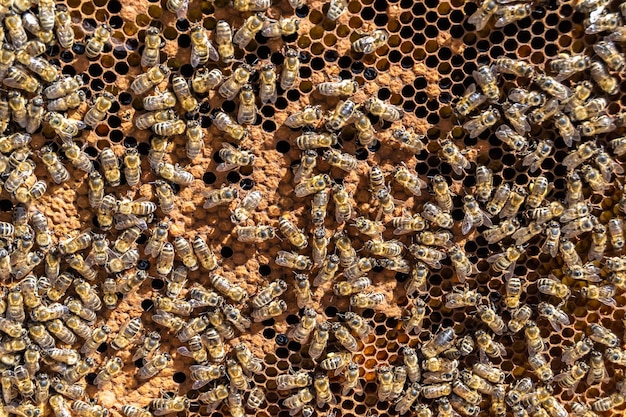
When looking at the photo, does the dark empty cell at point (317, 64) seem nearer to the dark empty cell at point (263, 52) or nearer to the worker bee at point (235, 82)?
the dark empty cell at point (263, 52)

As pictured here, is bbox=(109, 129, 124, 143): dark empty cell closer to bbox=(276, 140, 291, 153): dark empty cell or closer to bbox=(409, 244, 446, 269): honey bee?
bbox=(276, 140, 291, 153): dark empty cell

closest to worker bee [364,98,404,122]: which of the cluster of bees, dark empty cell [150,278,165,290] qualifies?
the cluster of bees

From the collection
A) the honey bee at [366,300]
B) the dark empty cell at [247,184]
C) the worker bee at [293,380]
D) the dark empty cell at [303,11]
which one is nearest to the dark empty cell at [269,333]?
the worker bee at [293,380]

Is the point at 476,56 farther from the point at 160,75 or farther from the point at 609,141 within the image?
the point at 160,75

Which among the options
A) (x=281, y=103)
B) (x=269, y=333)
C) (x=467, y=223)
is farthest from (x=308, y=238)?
(x=467, y=223)

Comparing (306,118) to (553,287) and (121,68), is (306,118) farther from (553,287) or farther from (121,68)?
(553,287)

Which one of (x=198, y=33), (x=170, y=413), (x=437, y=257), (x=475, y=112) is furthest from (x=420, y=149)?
(x=170, y=413)
